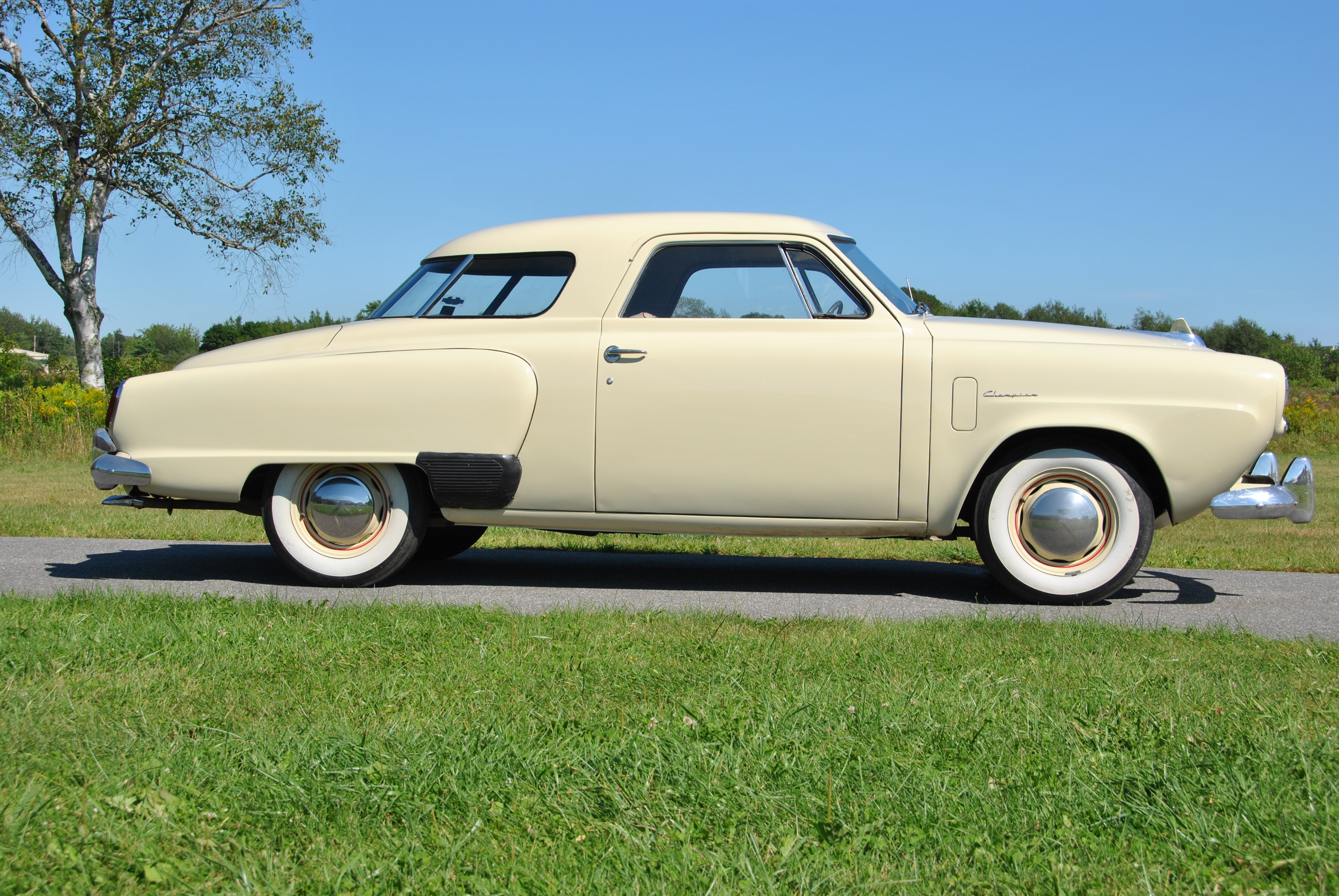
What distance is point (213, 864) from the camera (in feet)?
6.86

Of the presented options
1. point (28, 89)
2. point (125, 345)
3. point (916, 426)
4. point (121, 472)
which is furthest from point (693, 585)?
point (125, 345)

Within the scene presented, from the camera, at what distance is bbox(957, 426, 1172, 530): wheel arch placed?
202 inches

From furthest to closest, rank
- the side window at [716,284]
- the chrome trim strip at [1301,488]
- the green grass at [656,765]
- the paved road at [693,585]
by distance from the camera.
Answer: the side window at [716,284] < the chrome trim strip at [1301,488] < the paved road at [693,585] < the green grass at [656,765]

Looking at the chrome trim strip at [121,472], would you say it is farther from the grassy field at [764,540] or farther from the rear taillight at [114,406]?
the grassy field at [764,540]

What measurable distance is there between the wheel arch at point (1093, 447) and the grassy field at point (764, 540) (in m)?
1.84

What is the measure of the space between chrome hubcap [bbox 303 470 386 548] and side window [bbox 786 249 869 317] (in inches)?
93.8

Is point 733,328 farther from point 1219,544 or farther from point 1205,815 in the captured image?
point 1219,544

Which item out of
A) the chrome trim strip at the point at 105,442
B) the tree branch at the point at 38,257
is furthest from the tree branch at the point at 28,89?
the chrome trim strip at the point at 105,442

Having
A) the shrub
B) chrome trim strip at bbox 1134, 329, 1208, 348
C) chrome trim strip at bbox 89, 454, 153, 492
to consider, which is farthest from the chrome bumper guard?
the shrub

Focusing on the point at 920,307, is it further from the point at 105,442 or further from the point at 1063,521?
the point at 105,442

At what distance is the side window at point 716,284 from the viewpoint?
17.7ft

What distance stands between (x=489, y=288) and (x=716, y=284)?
3.90 feet

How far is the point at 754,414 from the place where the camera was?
202 inches

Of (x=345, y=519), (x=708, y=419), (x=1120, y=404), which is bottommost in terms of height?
(x=345, y=519)
